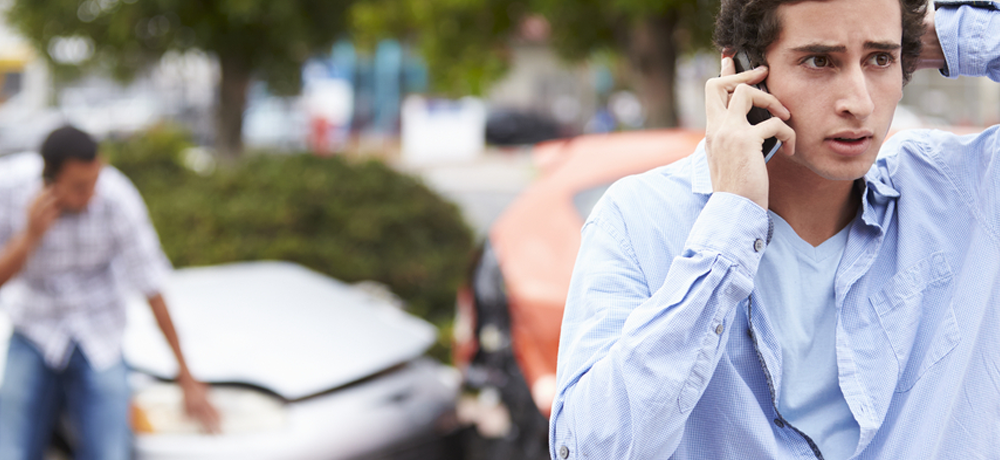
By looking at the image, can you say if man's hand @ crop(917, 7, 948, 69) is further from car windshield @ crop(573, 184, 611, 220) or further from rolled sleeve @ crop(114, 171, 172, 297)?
rolled sleeve @ crop(114, 171, 172, 297)

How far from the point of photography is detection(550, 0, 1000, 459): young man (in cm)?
130

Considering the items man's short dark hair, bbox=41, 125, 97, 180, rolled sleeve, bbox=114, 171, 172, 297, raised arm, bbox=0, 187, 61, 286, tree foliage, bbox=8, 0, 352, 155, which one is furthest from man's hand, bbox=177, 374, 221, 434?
tree foliage, bbox=8, 0, 352, 155

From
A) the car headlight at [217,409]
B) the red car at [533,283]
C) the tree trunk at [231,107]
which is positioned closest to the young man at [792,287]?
the red car at [533,283]

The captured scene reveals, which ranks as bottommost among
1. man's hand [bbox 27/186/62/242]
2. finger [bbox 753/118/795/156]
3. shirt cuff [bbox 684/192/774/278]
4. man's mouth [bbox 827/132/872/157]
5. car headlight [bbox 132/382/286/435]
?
car headlight [bbox 132/382/286/435]

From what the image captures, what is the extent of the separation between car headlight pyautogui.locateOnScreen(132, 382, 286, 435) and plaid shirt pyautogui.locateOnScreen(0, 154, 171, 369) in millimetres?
240

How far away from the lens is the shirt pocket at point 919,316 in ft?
4.75

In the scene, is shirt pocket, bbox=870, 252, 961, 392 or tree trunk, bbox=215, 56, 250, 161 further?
tree trunk, bbox=215, 56, 250, 161

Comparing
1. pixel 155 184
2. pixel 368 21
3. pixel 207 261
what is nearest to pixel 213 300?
pixel 207 261

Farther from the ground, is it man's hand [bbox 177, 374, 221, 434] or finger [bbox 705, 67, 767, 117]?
finger [bbox 705, 67, 767, 117]

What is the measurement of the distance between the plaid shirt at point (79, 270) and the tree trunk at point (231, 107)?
19.4 ft

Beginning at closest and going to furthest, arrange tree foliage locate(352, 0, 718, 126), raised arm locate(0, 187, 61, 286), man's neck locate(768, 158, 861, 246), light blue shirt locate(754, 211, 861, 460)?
light blue shirt locate(754, 211, 861, 460)
man's neck locate(768, 158, 861, 246)
raised arm locate(0, 187, 61, 286)
tree foliage locate(352, 0, 718, 126)

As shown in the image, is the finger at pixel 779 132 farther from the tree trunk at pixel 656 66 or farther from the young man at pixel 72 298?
the tree trunk at pixel 656 66

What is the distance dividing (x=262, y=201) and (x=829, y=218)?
6038 millimetres

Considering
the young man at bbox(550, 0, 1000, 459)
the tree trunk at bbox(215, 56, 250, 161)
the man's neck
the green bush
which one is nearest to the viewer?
the young man at bbox(550, 0, 1000, 459)
